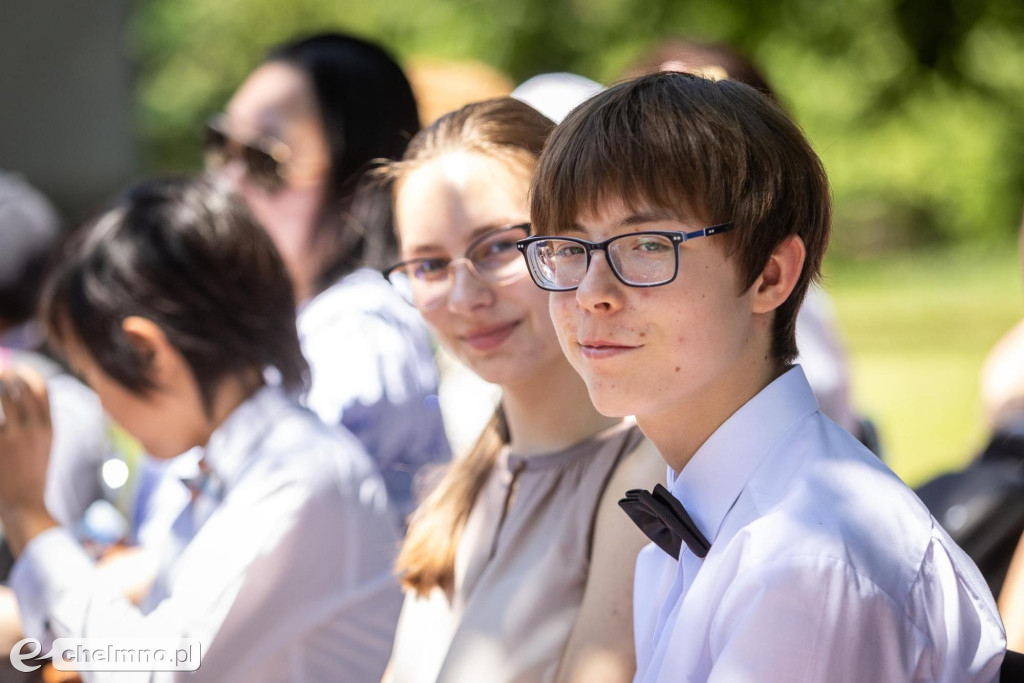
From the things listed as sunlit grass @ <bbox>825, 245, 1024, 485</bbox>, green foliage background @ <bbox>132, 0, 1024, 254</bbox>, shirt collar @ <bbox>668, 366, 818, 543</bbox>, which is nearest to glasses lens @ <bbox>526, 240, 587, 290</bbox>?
shirt collar @ <bbox>668, 366, 818, 543</bbox>

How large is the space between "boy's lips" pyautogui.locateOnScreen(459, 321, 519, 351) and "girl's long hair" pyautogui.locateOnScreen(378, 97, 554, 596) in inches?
8.1

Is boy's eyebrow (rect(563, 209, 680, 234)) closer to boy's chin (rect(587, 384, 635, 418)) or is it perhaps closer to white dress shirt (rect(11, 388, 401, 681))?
boy's chin (rect(587, 384, 635, 418))

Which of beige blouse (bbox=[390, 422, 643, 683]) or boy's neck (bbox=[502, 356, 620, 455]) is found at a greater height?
boy's neck (bbox=[502, 356, 620, 455])

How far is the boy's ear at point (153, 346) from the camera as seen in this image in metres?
2.47

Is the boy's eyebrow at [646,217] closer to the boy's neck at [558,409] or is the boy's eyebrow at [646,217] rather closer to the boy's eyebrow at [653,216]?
the boy's eyebrow at [653,216]

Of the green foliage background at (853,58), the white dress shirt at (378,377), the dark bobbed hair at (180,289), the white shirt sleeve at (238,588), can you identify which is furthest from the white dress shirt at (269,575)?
the green foliage background at (853,58)

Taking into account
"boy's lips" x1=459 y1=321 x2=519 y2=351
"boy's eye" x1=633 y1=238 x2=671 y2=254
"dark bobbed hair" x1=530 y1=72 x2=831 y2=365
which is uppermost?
"dark bobbed hair" x1=530 y1=72 x2=831 y2=365

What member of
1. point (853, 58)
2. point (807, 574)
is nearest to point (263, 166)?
point (807, 574)

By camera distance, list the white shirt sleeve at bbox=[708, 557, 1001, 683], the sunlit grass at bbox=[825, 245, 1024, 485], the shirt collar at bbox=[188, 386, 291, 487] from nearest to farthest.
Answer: the white shirt sleeve at bbox=[708, 557, 1001, 683] → the shirt collar at bbox=[188, 386, 291, 487] → the sunlit grass at bbox=[825, 245, 1024, 485]

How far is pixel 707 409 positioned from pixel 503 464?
594mm

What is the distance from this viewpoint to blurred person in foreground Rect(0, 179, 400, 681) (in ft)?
7.23

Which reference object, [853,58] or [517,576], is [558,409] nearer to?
[517,576]

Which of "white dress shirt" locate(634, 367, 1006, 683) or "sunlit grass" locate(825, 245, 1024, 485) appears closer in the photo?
"white dress shirt" locate(634, 367, 1006, 683)

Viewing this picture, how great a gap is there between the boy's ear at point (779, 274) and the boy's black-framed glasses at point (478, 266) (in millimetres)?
536
